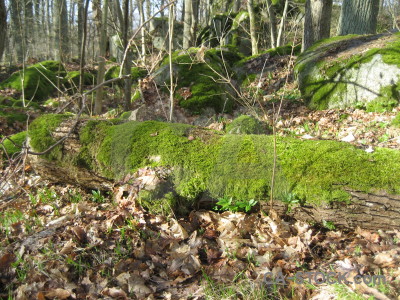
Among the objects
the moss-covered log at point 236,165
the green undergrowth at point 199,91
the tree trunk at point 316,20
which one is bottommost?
the moss-covered log at point 236,165

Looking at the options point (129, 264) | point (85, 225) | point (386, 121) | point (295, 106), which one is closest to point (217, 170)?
point (129, 264)

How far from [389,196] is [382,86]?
171 inches

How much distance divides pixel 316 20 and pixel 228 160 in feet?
23.6

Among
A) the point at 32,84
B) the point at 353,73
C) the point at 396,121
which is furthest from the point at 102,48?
the point at 396,121

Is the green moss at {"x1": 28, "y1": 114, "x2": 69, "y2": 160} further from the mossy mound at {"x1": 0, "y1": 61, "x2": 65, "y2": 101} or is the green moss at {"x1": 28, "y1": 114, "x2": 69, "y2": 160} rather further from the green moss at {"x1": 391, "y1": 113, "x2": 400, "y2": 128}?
the mossy mound at {"x1": 0, "y1": 61, "x2": 65, "y2": 101}

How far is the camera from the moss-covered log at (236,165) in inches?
101

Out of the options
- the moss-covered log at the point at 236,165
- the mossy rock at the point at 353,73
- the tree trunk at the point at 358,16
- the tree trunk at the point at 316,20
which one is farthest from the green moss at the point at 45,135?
the tree trunk at the point at 358,16

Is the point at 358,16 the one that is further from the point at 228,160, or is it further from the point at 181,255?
the point at 181,255

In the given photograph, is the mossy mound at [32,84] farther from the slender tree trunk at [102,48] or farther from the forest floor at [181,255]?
the forest floor at [181,255]

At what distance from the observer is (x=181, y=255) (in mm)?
2561

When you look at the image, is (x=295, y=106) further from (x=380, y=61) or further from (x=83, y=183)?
(x=83, y=183)

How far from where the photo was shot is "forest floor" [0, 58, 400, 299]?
2.16m

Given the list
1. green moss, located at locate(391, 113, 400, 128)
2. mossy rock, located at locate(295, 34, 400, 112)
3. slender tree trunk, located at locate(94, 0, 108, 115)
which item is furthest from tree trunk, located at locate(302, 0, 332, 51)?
slender tree trunk, located at locate(94, 0, 108, 115)

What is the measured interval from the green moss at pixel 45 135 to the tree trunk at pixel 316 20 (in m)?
7.65
